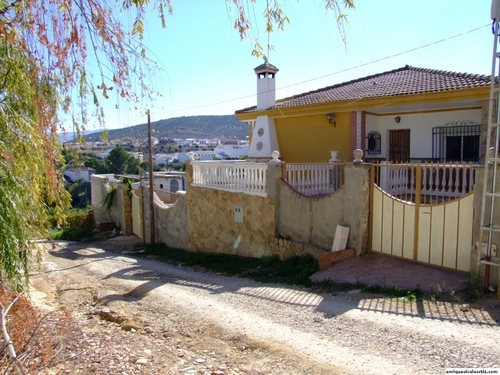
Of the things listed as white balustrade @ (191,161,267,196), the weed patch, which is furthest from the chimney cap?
the weed patch

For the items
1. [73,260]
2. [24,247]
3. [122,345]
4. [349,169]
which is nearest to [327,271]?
[349,169]

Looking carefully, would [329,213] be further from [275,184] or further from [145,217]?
[145,217]

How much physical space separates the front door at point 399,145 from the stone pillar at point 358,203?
5.43 metres

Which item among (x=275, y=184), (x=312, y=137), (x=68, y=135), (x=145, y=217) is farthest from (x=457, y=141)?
(x=145, y=217)

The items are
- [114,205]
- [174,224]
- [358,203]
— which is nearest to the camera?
[358,203]

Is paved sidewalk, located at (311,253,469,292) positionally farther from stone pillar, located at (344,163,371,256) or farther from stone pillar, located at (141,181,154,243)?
stone pillar, located at (141,181,154,243)

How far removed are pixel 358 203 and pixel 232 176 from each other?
415 centimetres

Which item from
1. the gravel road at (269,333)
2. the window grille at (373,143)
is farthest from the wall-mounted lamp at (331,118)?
the gravel road at (269,333)

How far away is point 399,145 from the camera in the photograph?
12.8m

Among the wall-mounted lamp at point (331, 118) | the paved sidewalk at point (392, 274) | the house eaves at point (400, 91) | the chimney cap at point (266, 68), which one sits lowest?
the paved sidewalk at point (392, 274)

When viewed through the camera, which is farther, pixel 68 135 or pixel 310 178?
pixel 310 178

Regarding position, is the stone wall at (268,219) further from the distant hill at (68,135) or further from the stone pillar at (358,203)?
the distant hill at (68,135)

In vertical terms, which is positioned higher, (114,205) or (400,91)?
(400,91)

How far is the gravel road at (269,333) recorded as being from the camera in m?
4.00
